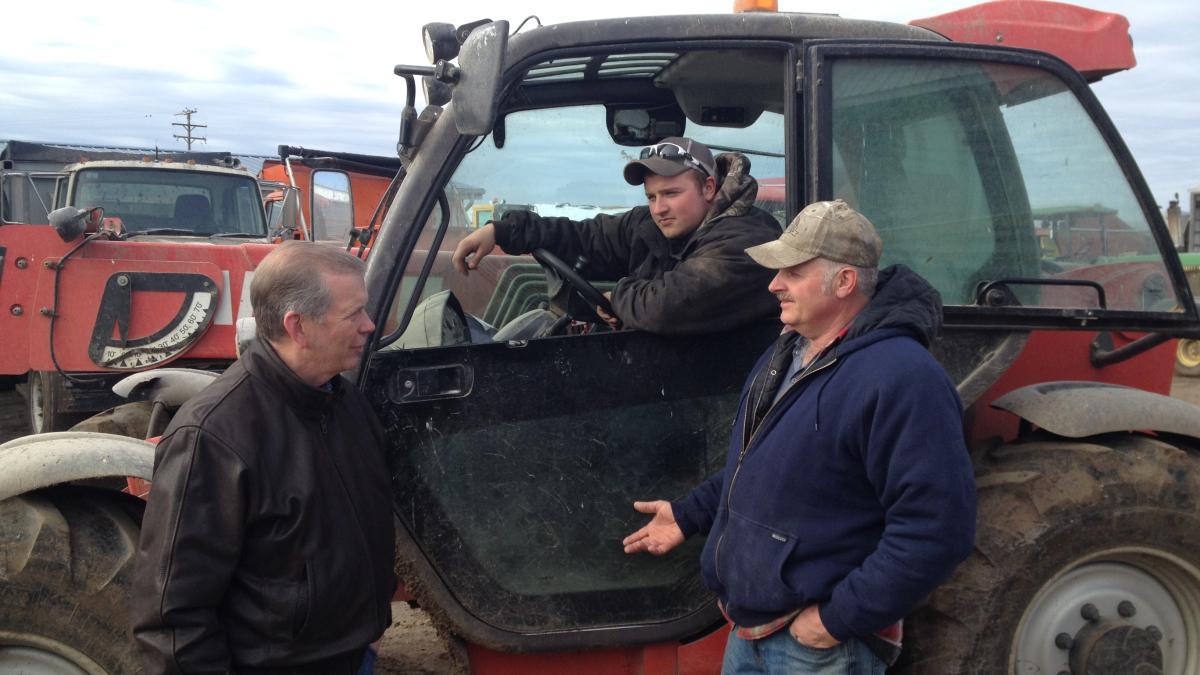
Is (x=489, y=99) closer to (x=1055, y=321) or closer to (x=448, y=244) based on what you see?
(x=448, y=244)

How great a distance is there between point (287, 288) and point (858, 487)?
127 centimetres

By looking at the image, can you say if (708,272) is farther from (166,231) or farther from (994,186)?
(166,231)

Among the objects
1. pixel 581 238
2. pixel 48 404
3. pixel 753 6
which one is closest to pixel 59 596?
pixel 581 238

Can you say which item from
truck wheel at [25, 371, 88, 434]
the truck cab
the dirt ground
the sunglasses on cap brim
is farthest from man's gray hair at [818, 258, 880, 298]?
truck wheel at [25, 371, 88, 434]

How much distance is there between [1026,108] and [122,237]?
6051mm

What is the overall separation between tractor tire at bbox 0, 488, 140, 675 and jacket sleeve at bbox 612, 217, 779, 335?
148 centimetres

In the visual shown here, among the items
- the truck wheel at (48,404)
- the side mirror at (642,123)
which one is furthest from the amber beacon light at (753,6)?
the truck wheel at (48,404)

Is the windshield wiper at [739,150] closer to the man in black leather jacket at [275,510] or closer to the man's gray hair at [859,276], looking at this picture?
the man's gray hair at [859,276]

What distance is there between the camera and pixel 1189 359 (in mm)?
12586

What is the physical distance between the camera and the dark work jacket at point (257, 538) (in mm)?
1904

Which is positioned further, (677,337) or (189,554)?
(677,337)

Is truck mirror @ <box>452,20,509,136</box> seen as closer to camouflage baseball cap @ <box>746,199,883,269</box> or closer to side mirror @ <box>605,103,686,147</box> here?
camouflage baseball cap @ <box>746,199,883,269</box>

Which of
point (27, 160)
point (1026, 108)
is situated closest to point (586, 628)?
point (1026, 108)

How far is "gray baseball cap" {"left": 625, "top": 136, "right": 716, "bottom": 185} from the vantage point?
290 cm
